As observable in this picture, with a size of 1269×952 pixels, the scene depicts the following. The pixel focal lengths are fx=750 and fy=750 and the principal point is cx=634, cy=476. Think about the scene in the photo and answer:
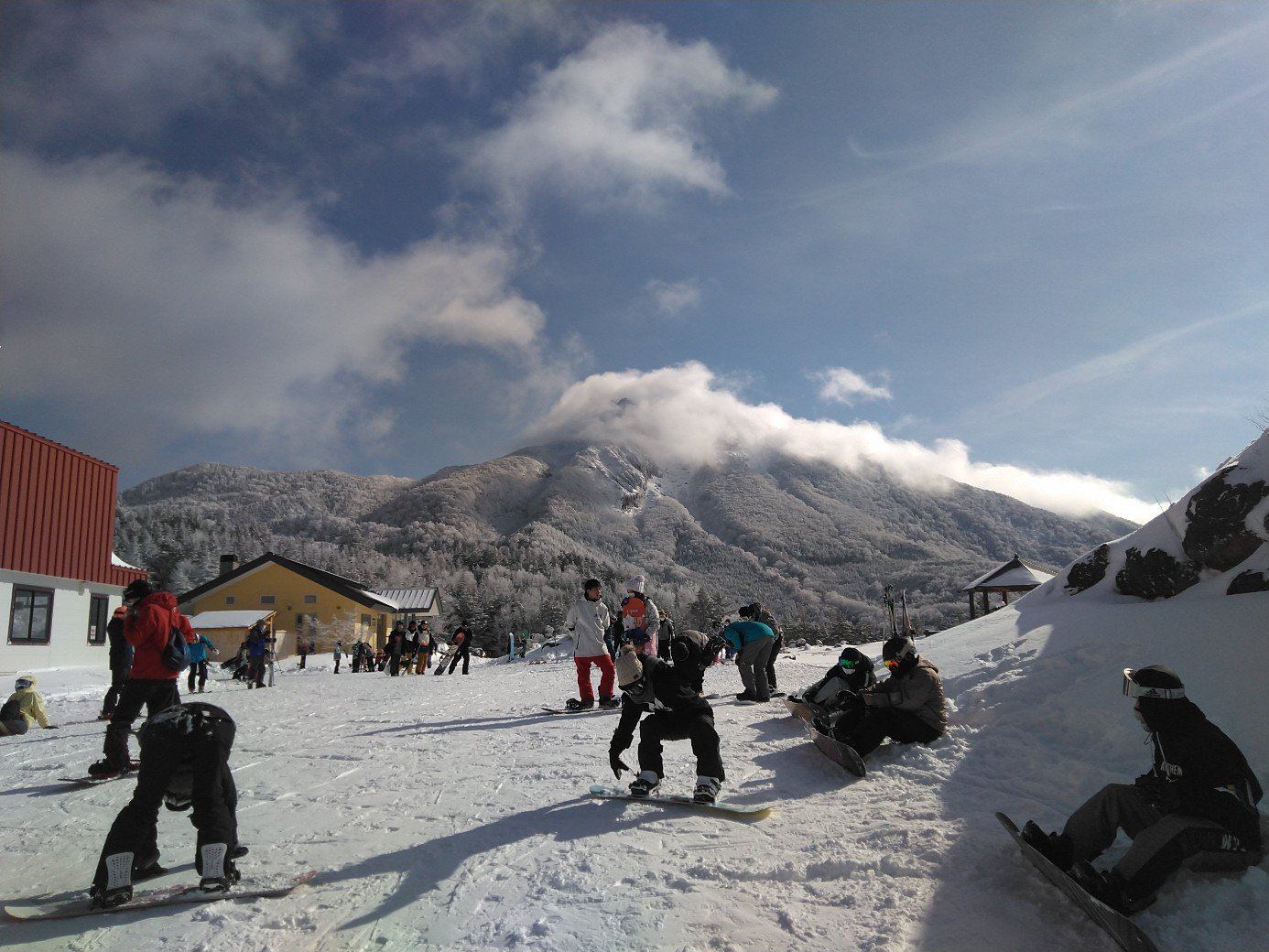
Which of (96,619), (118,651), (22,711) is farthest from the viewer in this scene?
(96,619)

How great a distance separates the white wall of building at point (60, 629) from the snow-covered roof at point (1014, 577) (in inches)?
1082

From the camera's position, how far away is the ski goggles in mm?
3943

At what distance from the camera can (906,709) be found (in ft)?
22.2

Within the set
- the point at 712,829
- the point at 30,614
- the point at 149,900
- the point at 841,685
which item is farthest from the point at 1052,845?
the point at 30,614

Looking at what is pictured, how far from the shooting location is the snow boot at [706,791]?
5.60 meters

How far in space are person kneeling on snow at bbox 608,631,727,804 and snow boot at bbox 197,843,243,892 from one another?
2.75m

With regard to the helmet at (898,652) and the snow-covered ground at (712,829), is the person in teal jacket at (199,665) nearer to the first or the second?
the snow-covered ground at (712,829)

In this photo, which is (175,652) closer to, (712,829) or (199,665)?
(712,829)

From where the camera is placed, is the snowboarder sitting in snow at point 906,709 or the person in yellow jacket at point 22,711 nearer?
the snowboarder sitting in snow at point 906,709

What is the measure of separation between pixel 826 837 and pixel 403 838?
2862 millimetres

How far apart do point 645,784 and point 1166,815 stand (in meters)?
3.34

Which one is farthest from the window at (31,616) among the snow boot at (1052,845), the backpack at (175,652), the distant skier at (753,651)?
the snow boot at (1052,845)

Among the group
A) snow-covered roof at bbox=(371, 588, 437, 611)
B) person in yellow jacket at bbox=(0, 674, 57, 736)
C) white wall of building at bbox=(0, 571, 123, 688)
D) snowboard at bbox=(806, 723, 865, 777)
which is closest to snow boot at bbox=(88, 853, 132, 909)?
snowboard at bbox=(806, 723, 865, 777)

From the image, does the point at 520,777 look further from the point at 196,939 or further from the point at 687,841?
the point at 196,939
